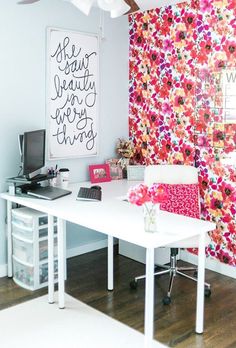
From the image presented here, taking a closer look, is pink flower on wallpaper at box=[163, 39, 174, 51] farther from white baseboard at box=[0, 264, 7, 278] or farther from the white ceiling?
white baseboard at box=[0, 264, 7, 278]

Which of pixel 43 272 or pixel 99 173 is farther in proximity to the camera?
pixel 99 173

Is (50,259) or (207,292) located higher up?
(50,259)

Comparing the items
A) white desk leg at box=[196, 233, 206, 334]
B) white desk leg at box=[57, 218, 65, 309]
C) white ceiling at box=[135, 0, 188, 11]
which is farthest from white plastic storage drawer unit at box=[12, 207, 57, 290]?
white ceiling at box=[135, 0, 188, 11]

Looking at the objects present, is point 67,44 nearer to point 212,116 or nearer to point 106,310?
point 212,116

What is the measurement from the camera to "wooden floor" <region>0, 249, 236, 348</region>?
2.86m

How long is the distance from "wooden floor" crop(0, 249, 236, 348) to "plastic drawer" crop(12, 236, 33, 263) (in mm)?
243

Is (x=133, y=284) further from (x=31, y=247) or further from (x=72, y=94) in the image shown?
(x=72, y=94)

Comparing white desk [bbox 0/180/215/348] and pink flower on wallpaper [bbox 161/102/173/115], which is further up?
pink flower on wallpaper [bbox 161/102/173/115]

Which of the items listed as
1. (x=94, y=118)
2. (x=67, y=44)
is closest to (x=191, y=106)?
(x=94, y=118)

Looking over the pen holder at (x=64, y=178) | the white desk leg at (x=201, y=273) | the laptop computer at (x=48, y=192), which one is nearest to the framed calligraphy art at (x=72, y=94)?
the pen holder at (x=64, y=178)

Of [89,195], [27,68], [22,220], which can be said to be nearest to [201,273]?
[89,195]

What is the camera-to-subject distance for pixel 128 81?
4578mm

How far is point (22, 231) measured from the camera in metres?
3.60

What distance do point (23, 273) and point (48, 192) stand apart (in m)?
0.71
